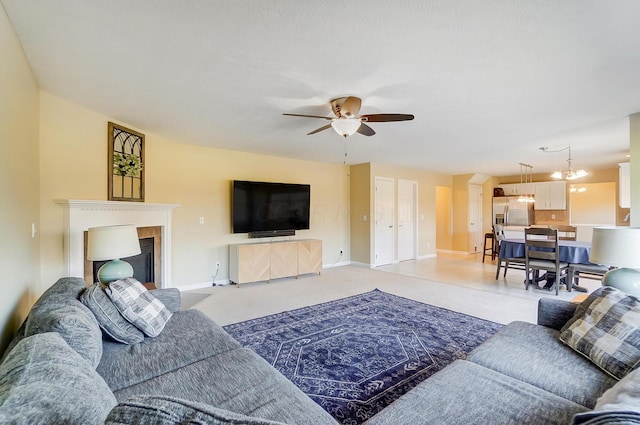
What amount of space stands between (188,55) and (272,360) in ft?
7.98

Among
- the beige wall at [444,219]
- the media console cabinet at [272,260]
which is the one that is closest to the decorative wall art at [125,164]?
the media console cabinet at [272,260]

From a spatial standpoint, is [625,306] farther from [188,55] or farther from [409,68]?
[188,55]

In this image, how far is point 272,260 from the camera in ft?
17.4

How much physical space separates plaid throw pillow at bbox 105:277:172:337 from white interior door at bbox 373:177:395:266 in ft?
16.9

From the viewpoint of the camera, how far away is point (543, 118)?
3.47m

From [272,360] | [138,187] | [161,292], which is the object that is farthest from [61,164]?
[272,360]

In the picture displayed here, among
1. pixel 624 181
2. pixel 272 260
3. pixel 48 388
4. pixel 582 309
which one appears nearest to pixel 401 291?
pixel 272 260

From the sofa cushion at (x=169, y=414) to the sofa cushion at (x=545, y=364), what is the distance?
1492 mm

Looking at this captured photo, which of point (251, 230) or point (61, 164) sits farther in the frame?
point (251, 230)

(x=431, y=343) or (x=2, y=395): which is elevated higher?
(x=2, y=395)

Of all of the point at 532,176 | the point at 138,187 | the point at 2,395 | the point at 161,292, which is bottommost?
the point at 161,292

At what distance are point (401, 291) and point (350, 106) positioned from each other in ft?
9.91

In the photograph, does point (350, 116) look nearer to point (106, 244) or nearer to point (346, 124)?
point (346, 124)

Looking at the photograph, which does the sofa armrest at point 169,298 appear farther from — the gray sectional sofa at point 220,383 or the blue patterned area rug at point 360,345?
the blue patterned area rug at point 360,345
